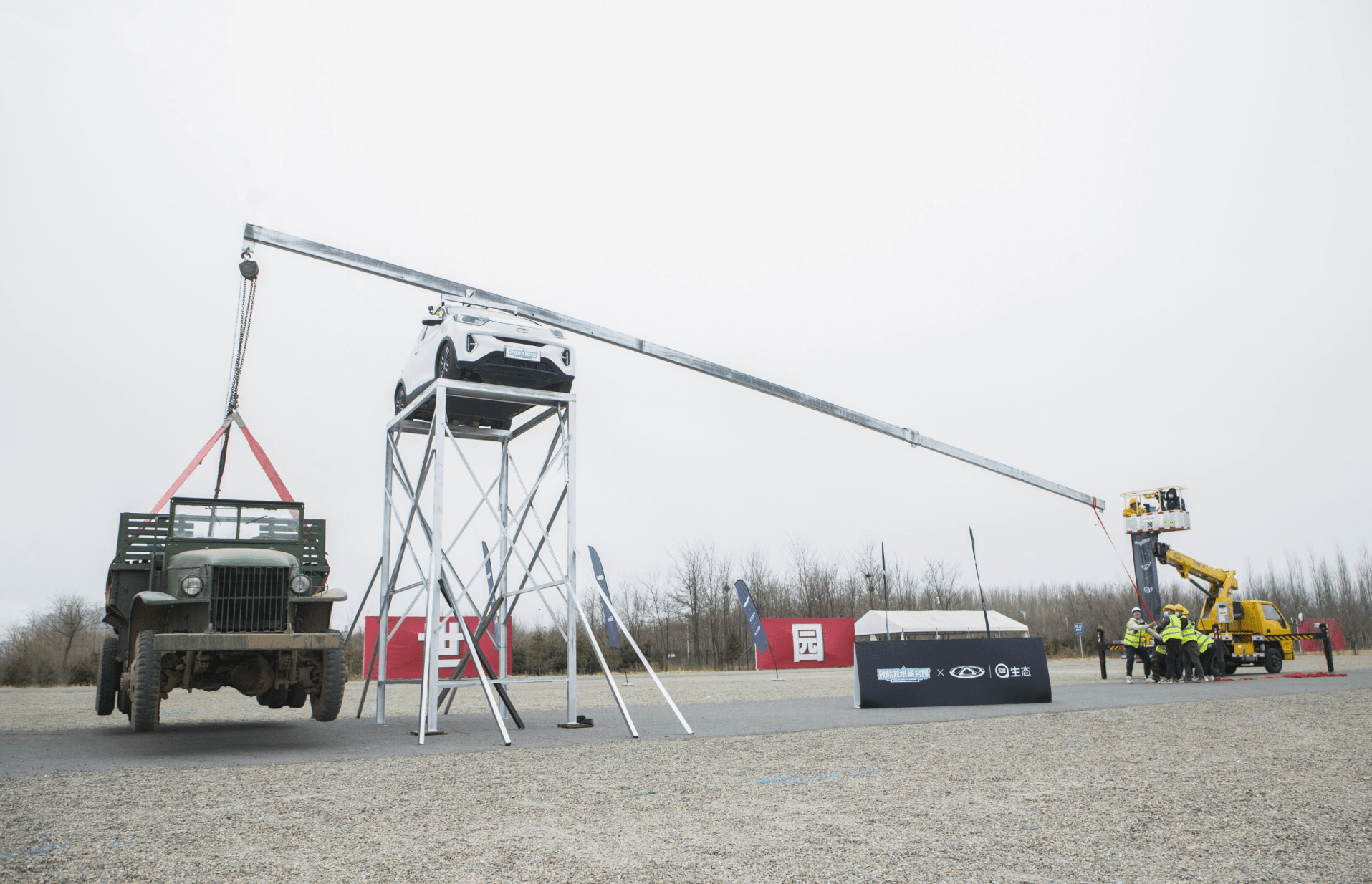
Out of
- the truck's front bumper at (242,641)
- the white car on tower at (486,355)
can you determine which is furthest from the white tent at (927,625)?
the truck's front bumper at (242,641)

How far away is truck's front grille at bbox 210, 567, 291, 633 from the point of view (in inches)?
364

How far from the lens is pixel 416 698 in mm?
18906

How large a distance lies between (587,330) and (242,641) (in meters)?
6.94

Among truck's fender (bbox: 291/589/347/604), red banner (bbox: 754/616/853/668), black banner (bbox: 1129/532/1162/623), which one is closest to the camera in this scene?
truck's fender (bbox: 291/589/347/604)

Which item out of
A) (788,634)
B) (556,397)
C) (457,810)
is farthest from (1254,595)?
(457,810)

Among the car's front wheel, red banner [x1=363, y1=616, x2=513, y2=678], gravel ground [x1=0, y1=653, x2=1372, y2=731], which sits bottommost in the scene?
gravel ground [x1=0, y1=653, x2=1372, y2=731]

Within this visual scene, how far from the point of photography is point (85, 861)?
4.42 meters

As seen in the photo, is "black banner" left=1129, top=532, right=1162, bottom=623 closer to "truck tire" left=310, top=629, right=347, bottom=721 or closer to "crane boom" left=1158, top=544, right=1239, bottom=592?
"crane boom" left=1158, top=544, right=1239, bottom=592

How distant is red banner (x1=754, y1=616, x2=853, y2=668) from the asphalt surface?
59.6 feet

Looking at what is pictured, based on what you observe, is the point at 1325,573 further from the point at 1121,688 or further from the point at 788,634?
the point at 1121,688

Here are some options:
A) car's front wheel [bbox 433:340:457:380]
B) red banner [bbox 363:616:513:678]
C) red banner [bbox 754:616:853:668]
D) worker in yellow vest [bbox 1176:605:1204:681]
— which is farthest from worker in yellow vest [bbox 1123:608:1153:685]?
red banner [bbox 363:616:513:678]

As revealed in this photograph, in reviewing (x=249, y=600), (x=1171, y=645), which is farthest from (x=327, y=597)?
(x=1171, y=645)

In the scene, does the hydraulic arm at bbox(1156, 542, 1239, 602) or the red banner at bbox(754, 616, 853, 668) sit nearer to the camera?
the hydraulic arm at bbox(1156, 542, 1239, 602)

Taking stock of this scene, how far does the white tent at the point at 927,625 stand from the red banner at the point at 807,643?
3.84 feet
